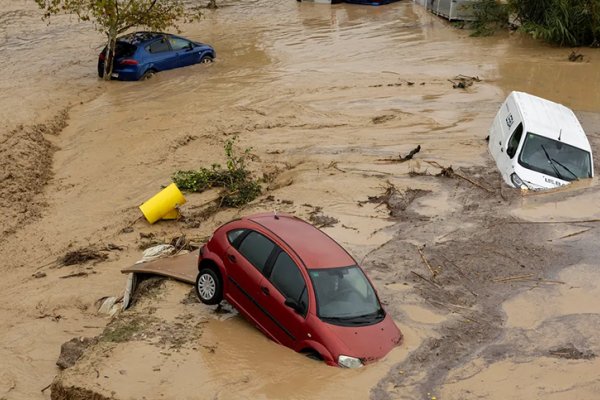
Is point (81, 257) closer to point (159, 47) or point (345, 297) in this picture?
point (345, 297)

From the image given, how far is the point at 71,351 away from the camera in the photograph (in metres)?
10.1

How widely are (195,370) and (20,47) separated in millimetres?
21317

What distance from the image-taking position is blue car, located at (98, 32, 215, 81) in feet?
75.9

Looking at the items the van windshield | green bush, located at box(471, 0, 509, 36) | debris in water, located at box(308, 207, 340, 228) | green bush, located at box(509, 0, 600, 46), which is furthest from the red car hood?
green bush, located at box(471, 0, 509, 36)

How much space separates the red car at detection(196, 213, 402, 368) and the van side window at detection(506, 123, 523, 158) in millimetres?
6346

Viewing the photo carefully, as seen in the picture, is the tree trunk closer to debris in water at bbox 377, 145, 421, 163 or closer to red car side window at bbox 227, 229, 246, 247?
debris in water at bbox 377, 145, 421, 163

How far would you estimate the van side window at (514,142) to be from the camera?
50.6 feet

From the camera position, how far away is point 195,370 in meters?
8.93

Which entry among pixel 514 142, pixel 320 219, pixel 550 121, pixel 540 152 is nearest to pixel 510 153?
pixel 514 142

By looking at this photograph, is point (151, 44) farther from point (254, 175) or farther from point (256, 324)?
point (256, 324)

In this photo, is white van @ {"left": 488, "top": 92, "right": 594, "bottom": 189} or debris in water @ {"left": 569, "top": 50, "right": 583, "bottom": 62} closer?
white van @ {"left": 488, "top": 92, "right": 594, "bottom": 189}

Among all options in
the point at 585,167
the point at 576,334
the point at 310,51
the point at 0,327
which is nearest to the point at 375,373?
the point at 576,334

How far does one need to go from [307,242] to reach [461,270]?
288 centimetres

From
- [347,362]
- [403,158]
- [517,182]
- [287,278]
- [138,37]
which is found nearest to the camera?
[347,362]
